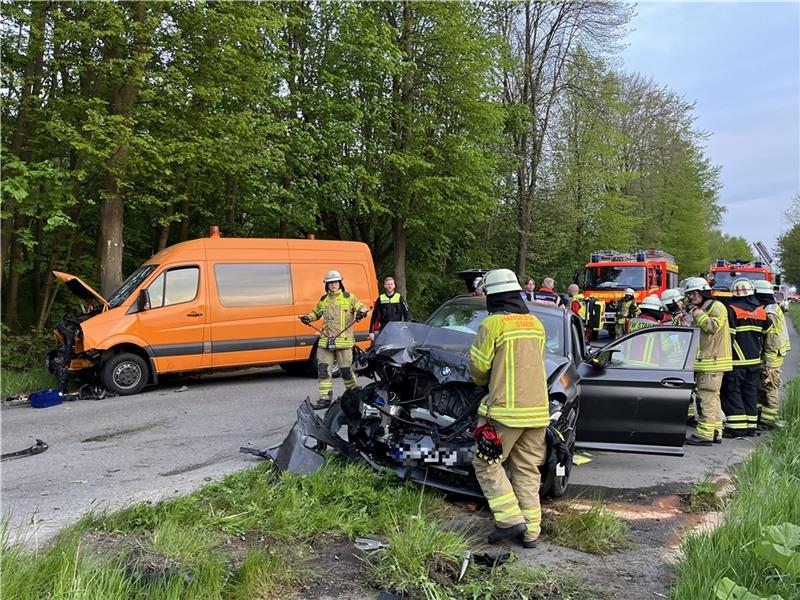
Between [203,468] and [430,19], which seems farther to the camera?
[430,19]

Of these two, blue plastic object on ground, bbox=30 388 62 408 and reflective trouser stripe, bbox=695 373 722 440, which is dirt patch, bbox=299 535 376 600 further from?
blue plastic object on ground, bbox=30 388 62 408

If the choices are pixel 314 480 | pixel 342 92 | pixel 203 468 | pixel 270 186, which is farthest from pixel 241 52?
pixel 314 480

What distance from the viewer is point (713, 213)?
43.6 m

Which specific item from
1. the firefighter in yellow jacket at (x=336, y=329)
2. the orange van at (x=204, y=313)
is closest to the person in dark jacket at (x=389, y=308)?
the firefighter in yellow jacket at (x=336, y=329)

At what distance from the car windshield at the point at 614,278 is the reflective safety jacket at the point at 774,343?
11.0 meters

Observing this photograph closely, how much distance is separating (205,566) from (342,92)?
14.6 m

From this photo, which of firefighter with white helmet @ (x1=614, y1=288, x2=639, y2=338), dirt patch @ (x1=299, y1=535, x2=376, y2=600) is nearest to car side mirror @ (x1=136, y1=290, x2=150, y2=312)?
dirt patch @ (x1=299, y1=535, x2=376, y2=600)

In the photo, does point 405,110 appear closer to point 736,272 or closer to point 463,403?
point 736,272

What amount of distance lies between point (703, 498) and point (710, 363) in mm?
2305

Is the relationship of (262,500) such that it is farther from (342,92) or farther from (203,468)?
(342,92)

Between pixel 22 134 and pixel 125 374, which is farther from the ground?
pixel 22 134

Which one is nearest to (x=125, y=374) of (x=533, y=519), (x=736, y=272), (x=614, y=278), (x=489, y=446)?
(x=489, y=446)

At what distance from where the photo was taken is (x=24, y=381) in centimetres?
917

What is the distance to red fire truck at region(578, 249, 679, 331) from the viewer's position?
18.4 metres
